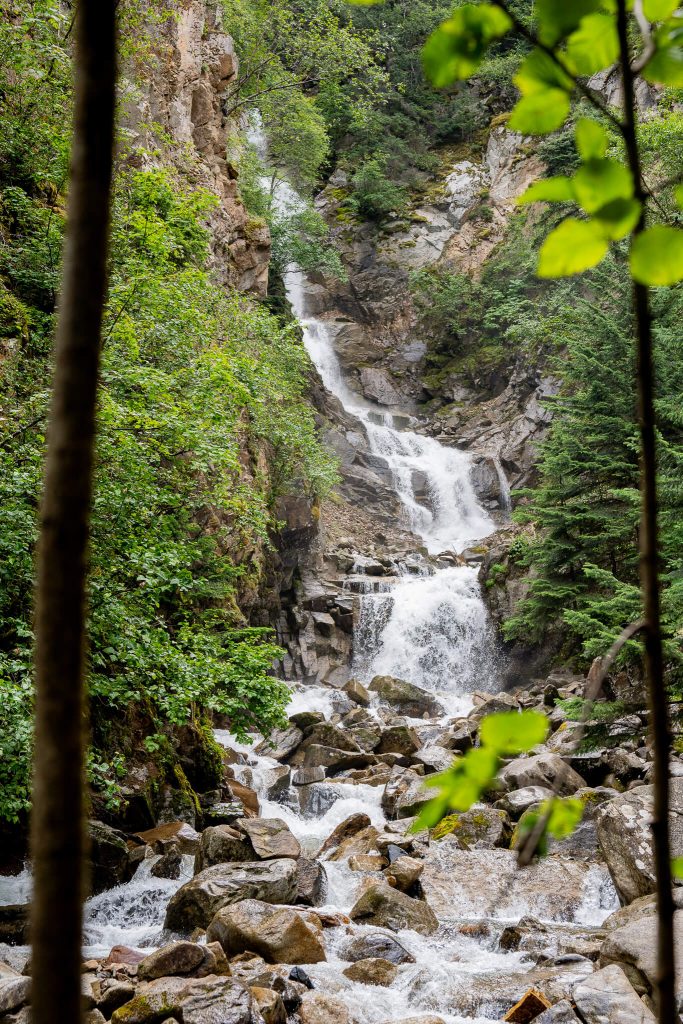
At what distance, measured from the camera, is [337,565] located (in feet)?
76.5

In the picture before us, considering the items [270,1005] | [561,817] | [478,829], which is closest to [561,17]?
[561,817]

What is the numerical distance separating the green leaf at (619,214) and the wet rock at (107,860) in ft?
27.1

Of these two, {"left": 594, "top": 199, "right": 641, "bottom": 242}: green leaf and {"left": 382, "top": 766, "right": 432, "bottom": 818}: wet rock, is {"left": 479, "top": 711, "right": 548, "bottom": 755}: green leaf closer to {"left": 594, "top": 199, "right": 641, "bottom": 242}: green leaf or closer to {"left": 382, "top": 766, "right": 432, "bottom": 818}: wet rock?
{"left": 594, "top": 199, "right": 641, "bottom": 242}: green leaf

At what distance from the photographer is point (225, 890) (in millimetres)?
6836

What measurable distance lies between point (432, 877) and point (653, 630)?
28.5 feet

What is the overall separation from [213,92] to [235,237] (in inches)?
138

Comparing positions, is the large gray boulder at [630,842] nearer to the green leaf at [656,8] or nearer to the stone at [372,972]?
the stone at [372,972]

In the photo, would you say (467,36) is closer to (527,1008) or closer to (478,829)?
(527,1008)

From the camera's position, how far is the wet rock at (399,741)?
43.6 ft

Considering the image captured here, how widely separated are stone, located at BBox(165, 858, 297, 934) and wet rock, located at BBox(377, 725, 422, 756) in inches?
239

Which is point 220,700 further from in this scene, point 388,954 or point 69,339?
point 69,339

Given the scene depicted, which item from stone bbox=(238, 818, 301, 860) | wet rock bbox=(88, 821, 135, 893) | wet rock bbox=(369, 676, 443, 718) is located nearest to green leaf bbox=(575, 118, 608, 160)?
wet rock bbox=(88, 821, 135, 893)

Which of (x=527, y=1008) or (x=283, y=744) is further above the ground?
(x=283, y=744)

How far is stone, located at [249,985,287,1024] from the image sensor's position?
4801 mm
